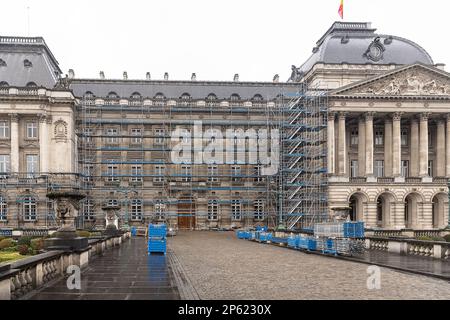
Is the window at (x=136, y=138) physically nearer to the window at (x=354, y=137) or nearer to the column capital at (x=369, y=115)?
the window at (x=354, y=137)

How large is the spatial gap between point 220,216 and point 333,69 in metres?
22.8

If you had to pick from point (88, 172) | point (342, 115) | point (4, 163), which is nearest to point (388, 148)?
point (342, 115)

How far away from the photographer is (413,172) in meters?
57.9

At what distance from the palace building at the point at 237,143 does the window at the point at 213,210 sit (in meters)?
0.13

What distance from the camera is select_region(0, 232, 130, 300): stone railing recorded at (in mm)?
9665

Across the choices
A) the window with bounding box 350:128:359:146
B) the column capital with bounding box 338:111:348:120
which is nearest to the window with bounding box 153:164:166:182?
the column capital with bounding box 338:111:348:120

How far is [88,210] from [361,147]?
1334 inches

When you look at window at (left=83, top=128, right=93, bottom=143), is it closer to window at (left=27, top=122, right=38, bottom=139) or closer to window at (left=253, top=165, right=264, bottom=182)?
window at (left=27, top=122, right=38, bottom=139)

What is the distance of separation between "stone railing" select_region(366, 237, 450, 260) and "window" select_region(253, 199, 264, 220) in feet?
102

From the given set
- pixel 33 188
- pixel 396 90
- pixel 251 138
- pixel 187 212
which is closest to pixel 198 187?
pixel 187 212

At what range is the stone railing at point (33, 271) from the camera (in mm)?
9665

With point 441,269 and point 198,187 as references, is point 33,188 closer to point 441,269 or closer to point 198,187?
point 198,187

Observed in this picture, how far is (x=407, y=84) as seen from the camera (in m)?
55.7

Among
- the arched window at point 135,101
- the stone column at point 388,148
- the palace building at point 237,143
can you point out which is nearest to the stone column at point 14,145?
the palace building at point 237,143
